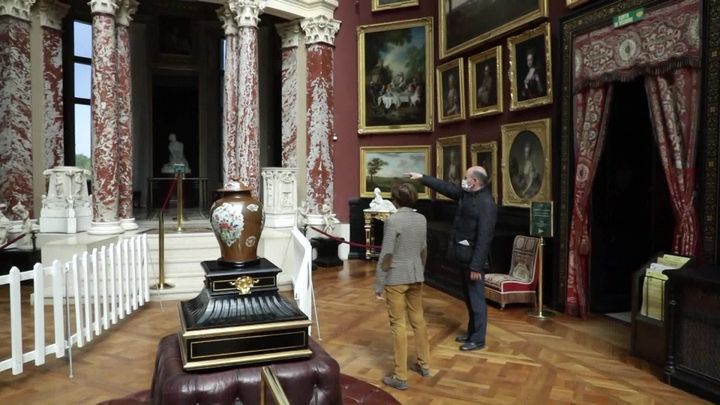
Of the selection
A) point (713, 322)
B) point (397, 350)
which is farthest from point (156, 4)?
point (713, 322)

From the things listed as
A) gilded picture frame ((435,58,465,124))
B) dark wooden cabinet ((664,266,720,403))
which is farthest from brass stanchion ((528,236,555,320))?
gilded picture frame ((435,58,465,124))

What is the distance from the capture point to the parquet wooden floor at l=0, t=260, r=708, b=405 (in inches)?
162

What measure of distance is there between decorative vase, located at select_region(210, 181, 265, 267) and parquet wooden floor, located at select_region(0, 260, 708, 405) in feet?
5.71

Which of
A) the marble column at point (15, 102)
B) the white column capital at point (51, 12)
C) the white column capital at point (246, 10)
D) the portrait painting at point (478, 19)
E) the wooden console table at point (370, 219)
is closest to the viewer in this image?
the portrait painting at point (478, 19)

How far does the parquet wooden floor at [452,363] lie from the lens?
4109mm

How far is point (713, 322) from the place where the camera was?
13.4ft

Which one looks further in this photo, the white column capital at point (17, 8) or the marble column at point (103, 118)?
the white column capital at point (17, 8)

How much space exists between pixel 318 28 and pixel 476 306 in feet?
25.5

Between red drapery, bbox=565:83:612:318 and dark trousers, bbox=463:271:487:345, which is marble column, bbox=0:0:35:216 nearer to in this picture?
dark trousers, bbox=463:271:487:345

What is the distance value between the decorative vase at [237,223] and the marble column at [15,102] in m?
7.92

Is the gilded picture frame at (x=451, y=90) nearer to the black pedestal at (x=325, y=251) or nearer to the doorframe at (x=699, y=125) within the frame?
the doorframe at (x=699, y=125)

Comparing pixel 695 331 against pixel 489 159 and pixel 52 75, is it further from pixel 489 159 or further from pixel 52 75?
pixel 52 75

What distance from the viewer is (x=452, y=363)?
4.82 meters

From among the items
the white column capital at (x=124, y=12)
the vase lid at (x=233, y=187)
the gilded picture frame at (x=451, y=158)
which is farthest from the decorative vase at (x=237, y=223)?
the white column capital at (x=124, y=12)
